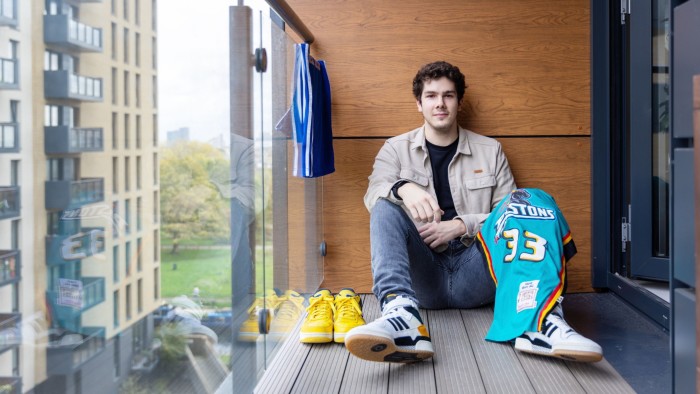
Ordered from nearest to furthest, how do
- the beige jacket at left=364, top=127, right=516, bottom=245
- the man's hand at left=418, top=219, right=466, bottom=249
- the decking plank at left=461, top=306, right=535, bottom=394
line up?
the decking plank at left=461, top=306, right=535, bottom=394
the man's hand at left=418, top=219, right=466, bottom=249
the beige jacket at left=364, top=127, right=516, bottom=245

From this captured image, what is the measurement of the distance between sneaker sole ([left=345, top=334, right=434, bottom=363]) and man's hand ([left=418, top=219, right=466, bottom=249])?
2.08ft

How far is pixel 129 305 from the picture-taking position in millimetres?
978

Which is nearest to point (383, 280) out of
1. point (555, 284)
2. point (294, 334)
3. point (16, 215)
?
point (294, 334)

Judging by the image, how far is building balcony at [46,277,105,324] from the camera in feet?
2.54

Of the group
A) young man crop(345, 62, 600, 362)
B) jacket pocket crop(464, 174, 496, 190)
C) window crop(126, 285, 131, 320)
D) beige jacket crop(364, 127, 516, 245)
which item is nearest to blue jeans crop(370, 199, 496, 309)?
young man crop(345, 62, 600, 362)

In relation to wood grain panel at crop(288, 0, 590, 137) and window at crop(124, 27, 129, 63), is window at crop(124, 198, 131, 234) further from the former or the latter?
wood grain panel at crop(288, 0, 590, 137)

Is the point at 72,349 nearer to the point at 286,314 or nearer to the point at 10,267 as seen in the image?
the point at 10,267

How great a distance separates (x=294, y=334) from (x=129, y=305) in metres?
1.35

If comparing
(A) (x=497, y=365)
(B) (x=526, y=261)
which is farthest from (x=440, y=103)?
(A) (x=497, y=365)

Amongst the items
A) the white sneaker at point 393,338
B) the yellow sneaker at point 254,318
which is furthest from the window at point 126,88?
the white sneaker at point 393,338

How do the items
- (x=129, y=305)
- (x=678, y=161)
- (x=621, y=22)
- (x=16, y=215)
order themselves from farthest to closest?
(x=621, y=22) → (x=678, y=161) → (x=129, y=305) → (x=16, y=215)

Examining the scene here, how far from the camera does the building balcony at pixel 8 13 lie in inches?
27.0

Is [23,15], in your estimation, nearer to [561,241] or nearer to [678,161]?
[678,161]

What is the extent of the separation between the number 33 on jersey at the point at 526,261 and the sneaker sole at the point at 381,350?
0.97 feet
